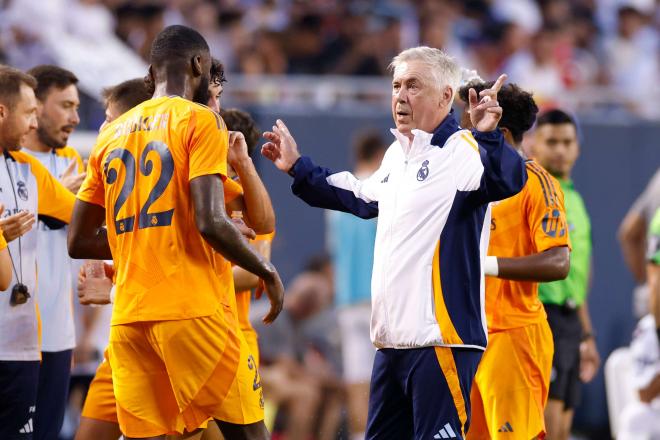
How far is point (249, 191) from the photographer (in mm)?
5945

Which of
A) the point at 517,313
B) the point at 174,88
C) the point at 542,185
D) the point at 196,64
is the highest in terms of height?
the point at 196,64

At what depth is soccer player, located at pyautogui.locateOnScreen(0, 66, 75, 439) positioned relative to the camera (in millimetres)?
6543

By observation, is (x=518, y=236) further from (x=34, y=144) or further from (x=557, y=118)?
(x=34, y=144)

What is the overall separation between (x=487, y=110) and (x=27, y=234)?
2815mm

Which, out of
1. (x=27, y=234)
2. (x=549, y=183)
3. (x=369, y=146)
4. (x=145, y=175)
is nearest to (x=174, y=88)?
(x=145, y=175)

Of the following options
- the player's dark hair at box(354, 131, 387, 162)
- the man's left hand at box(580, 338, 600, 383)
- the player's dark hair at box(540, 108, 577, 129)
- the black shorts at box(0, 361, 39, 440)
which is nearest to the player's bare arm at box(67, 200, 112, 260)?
the black shorts at box(0, 361, 39, 440)

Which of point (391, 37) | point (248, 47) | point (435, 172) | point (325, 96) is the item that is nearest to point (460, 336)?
point (435, 172)

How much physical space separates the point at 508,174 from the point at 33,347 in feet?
9.33

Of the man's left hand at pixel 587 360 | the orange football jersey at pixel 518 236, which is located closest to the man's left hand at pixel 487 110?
the orange football jersey at pixel 518 236

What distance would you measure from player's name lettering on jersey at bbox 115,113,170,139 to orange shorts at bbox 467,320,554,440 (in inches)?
92.4

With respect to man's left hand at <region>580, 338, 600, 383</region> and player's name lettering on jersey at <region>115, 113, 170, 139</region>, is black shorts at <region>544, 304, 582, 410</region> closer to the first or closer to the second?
man's left hand at <region>580, 338, 600, 383</region>

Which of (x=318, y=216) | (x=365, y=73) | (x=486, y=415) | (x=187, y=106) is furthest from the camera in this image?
(x=365, y=73)

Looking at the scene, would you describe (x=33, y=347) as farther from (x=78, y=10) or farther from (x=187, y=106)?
(x=78, y=10)

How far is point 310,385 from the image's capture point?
39.9ft
